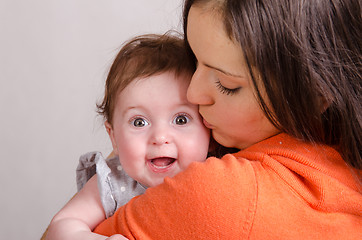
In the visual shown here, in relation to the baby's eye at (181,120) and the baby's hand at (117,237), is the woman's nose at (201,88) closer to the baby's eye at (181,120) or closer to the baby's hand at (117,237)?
the baby's eye at (181,120)

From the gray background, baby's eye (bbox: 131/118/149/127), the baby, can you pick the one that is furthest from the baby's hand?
the gray background

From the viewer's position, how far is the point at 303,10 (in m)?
0.74

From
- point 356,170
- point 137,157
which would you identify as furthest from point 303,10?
point 137,157

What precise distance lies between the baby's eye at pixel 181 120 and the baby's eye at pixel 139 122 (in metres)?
0.06

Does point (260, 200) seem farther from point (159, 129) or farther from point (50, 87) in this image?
point (50, 87)

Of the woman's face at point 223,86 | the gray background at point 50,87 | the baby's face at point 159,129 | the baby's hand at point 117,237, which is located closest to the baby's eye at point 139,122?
the baby's face at point 159,129

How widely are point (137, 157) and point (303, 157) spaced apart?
1.08 feet

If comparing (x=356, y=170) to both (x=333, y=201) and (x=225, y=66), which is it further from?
(x=225, y=66)

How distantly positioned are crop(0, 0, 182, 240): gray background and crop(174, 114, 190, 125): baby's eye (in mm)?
1134

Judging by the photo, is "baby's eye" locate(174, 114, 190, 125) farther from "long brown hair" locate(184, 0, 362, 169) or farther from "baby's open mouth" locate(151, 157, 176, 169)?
"long brown hair" locate(184, 0, 362, 169)

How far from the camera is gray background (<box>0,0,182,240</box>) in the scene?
209cm

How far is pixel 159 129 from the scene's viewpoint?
97 cm

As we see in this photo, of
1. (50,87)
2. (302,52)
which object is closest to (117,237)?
(302,52)

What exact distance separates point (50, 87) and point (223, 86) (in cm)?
149
